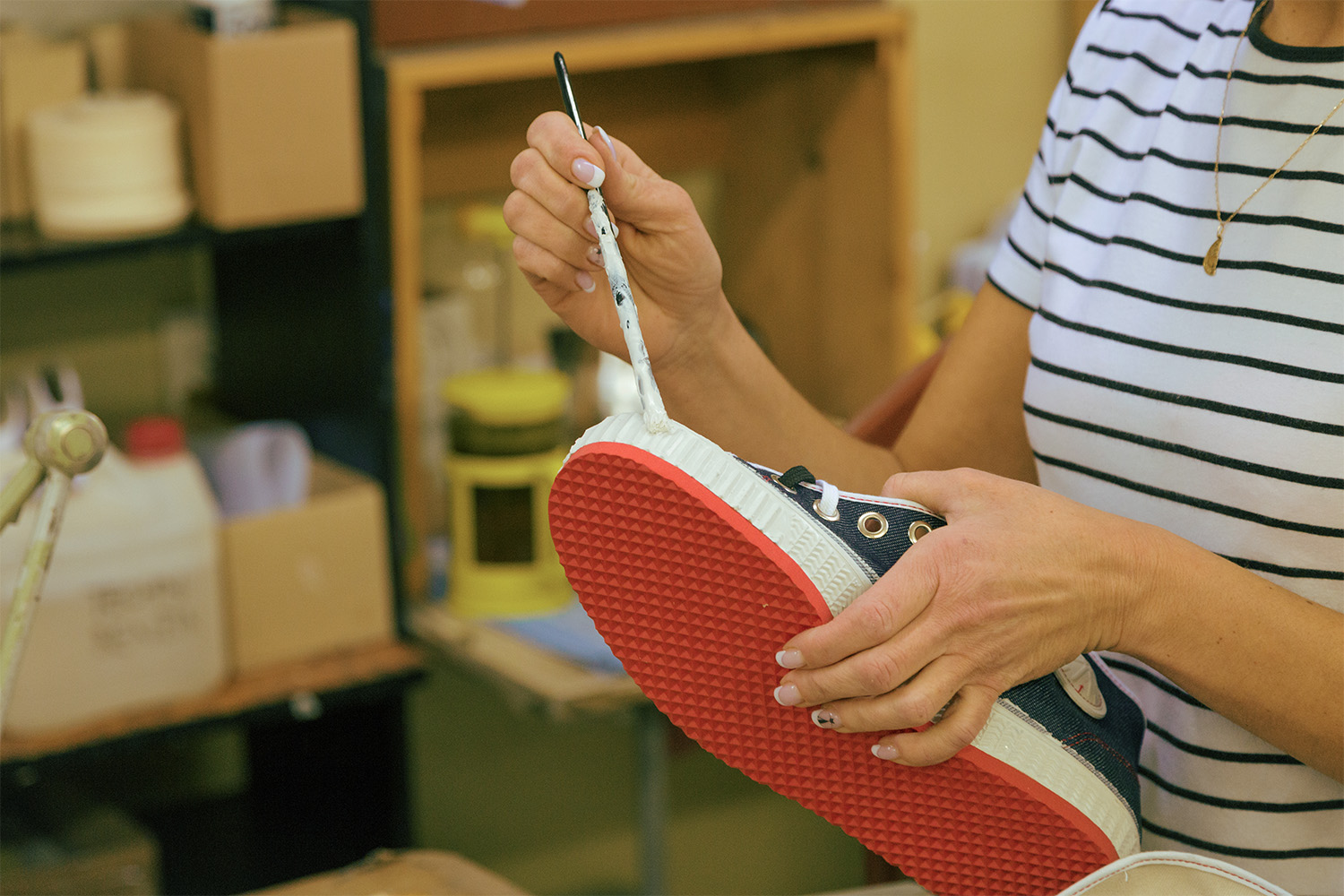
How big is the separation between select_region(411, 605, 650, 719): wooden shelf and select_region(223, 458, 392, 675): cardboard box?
0.07 m

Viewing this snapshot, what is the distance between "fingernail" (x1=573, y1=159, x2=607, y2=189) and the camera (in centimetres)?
73

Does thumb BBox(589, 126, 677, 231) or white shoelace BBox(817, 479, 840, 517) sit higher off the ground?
thumb BBox(589, 126, 677, 231)

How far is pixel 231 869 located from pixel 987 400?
1.21 metres

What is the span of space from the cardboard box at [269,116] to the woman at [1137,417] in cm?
79

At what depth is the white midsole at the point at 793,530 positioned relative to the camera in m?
0.65

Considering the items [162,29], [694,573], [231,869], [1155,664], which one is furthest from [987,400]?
[231,869]

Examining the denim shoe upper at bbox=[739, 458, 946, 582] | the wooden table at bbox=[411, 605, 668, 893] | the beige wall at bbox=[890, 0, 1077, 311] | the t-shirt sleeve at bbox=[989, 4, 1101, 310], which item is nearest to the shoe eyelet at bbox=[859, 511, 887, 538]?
the denim shoe upper at bbox=[739, 458, 946, 582]

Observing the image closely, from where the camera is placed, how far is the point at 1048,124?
97 centimetres

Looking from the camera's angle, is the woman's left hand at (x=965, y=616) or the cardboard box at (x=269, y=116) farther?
the cardboard box at (x=269, y=116)

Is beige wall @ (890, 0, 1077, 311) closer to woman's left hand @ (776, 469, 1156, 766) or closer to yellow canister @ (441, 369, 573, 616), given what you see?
yellow canister @ (441, 369, 573, 616)

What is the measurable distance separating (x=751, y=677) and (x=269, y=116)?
1.05m

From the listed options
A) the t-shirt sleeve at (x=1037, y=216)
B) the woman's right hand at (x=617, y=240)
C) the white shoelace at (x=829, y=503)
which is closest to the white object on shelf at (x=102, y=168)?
the woman's right hand at (x=617, y=240)

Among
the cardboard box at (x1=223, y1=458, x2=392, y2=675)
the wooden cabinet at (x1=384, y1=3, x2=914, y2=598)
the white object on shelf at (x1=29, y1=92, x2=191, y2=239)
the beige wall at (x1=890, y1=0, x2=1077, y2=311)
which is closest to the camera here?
the white object on shelf at (x1=29, y1=92, x2=191, y2=239)

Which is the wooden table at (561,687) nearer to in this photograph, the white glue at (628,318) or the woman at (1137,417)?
the woman at (1137,417)
